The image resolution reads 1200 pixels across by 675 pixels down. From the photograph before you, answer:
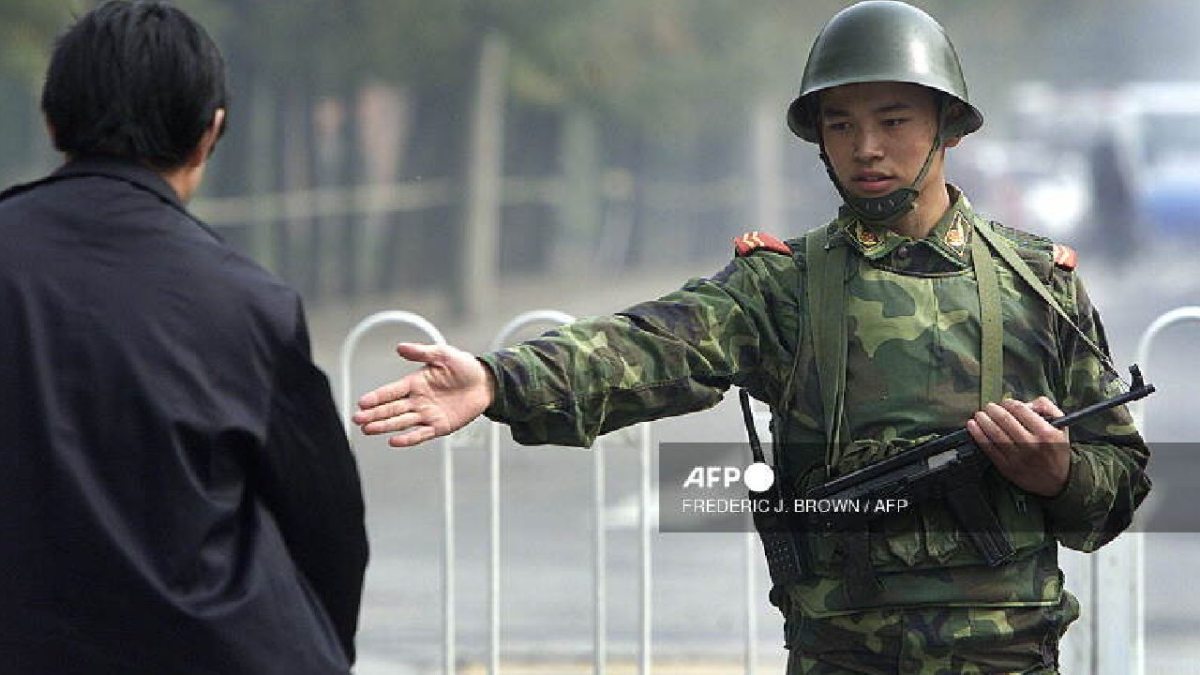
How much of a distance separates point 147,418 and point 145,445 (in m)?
0.03

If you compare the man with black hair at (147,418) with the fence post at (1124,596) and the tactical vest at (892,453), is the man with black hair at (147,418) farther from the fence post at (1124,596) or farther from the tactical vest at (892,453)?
the fence post at (1124,596)

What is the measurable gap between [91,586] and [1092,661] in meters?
3.32

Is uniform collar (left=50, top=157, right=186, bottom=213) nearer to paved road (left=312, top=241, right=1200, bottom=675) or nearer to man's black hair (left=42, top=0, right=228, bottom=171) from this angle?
man's black hair (left=42, top=0, right=228, bottom=171)

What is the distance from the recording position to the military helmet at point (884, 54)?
135 inches

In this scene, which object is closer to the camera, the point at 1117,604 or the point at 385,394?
the point at 385,394

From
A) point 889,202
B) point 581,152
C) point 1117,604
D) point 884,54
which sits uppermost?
point 581,152

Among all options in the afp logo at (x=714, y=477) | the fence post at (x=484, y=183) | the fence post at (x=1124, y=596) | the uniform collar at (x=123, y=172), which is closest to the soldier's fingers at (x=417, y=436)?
the uniform collar at (x=123, y=172)

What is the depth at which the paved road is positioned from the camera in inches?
307

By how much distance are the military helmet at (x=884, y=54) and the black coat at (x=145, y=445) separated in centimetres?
108

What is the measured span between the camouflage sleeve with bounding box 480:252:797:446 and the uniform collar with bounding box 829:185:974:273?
0.10 metres

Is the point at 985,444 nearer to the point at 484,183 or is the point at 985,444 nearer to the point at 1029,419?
the point at 1029,419

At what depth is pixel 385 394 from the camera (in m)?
3.10

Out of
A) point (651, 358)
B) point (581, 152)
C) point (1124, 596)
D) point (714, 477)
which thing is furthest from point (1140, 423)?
point (581, 152)

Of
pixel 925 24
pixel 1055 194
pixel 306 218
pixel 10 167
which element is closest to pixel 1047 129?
pixel 1055 194
